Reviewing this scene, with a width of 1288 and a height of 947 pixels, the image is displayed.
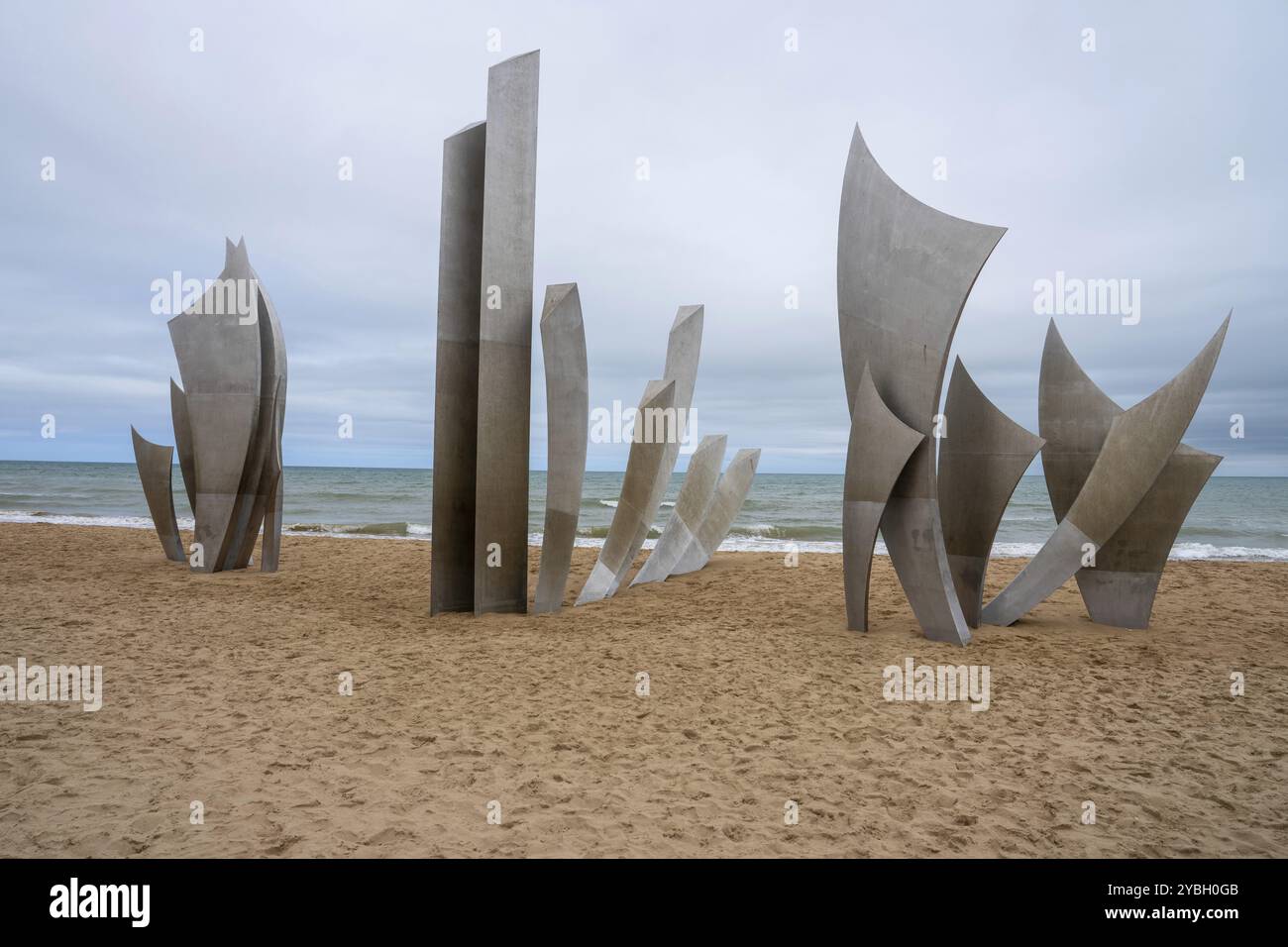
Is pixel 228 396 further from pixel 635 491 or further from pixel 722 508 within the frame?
pixel 722 508

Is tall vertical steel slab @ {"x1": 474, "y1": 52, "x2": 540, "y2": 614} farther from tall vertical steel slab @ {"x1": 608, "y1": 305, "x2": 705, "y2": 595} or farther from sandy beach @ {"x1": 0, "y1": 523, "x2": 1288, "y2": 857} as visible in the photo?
tall vertical steel slab @ {"x1": 608, "y1": 305, "x2": 705, "y2": 595}

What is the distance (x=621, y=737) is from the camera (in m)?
4.51

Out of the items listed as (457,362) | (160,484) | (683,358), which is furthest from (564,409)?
(160,484)

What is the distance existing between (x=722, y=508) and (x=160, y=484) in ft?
26.9

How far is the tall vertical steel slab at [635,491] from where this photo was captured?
27.5 ft

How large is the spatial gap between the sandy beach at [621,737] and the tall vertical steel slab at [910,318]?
0.77 m

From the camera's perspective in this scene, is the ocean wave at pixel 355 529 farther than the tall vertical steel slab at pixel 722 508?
Yes

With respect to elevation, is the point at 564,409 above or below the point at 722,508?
above

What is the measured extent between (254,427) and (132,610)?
2.91m

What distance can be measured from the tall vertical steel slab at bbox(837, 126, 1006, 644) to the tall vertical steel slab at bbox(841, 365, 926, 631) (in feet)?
0.59

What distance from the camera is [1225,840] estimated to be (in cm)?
331

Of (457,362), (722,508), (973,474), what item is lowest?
(722,508)

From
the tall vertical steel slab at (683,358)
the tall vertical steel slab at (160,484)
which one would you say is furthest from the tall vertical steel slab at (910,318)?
the tall vertical steel slab at (160,484)

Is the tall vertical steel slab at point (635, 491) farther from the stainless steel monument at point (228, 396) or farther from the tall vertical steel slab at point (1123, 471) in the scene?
the stainless steel monument at point (228, 396)
